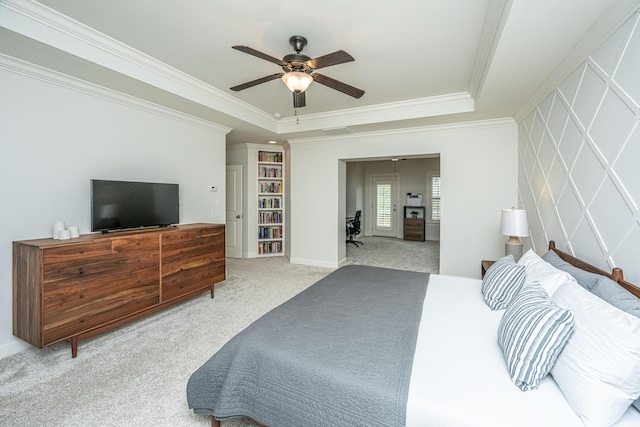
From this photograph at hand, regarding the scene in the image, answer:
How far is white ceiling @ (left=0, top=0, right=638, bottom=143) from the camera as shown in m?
1.92

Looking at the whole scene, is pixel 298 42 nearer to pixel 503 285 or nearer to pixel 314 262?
pixel 503 285

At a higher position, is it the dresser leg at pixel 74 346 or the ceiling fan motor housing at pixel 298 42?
the ceiling fan motor housing at pixel 298 42

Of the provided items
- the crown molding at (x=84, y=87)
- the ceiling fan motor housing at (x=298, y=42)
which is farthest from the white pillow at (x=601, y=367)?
the crown molding at (x=84, y=87)

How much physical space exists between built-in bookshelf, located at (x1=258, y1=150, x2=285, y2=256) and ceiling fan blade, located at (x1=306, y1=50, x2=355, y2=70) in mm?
3964

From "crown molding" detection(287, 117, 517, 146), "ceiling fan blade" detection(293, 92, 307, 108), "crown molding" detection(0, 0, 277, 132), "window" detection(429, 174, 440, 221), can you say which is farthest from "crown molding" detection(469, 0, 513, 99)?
"window" detection(429, 174, 440, 221)

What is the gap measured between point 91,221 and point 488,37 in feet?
12.6

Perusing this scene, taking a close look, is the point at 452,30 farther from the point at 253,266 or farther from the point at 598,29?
the point at 253,266

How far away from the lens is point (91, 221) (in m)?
2.71

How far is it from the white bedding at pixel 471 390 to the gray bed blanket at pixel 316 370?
7 cm

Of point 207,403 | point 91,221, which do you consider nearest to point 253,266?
point 91,221

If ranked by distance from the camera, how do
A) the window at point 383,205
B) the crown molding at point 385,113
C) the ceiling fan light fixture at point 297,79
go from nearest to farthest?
the ceiling fan light fixture at point 297,79, the crown molding at point 385,113, the window at point 383,205

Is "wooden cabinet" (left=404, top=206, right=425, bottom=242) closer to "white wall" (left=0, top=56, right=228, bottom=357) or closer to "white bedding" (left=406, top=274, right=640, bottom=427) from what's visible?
"white wall" (left=0, top=56, right=228, bottom=357)

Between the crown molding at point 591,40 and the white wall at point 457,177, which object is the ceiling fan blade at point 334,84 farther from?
the white wall at point 457,177

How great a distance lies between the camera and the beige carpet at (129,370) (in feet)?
5.48
